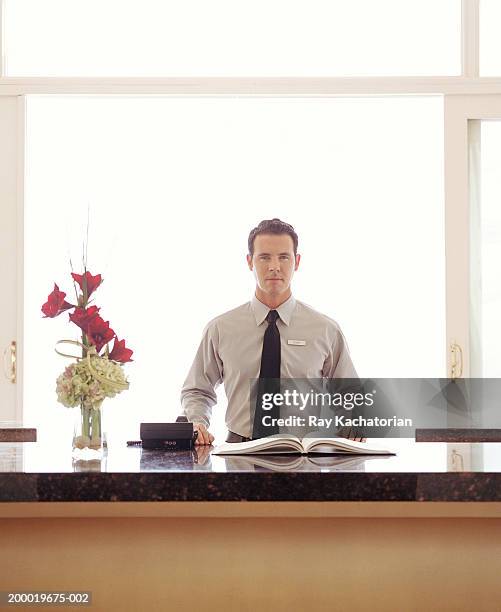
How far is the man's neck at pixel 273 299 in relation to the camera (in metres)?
3.32

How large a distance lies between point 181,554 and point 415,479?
1.86ft

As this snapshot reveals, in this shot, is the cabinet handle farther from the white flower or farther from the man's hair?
the white flower

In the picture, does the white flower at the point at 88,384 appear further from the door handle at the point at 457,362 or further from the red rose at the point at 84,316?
the door handle at the point at 457,362

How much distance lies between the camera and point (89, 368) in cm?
211

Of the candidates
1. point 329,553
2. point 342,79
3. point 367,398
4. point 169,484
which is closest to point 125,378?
point 169,484

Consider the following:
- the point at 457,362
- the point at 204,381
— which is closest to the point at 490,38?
the point at 457,362

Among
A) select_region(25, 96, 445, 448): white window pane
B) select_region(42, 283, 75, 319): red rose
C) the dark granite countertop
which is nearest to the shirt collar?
select_region(42, 283, 75, 319): red rose

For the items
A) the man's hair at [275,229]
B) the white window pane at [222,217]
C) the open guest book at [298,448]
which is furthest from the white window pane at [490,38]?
the open guest book at [298,448]

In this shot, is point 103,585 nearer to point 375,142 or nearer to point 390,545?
point 390,545

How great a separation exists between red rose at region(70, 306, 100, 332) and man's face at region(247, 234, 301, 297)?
3.93ft

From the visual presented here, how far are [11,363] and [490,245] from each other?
255 centimetres

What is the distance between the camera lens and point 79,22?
4594mm

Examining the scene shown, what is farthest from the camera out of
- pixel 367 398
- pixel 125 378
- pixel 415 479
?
pixel 367 398

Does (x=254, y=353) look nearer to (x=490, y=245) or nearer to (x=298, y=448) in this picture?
(x=298, y=448)
